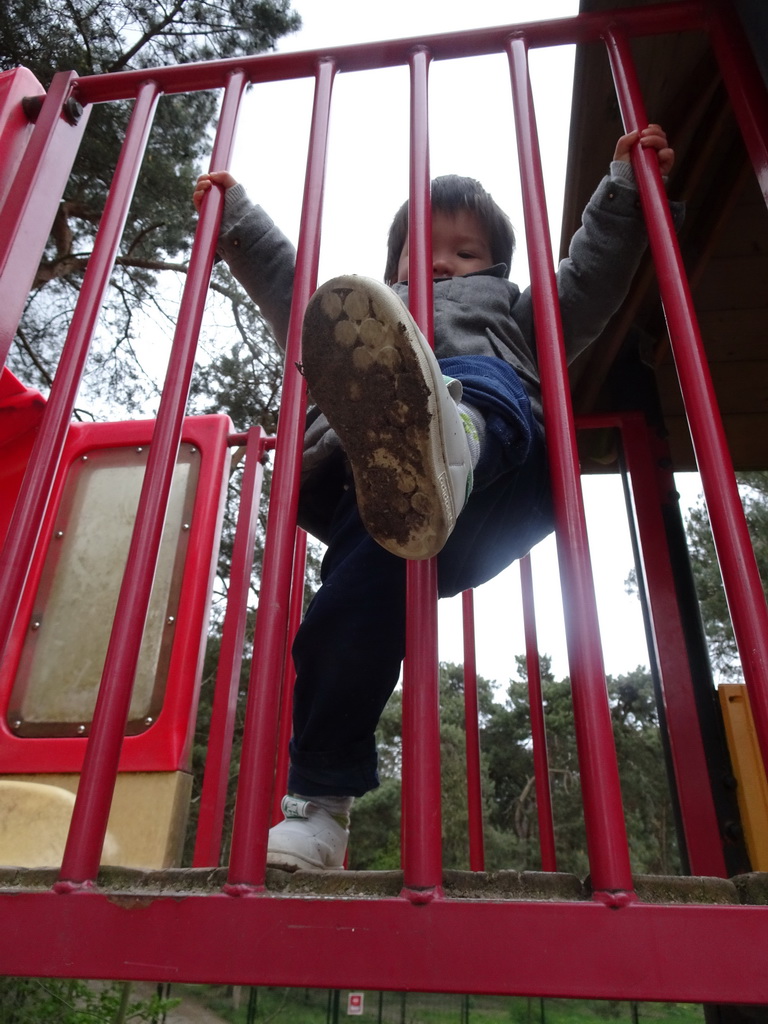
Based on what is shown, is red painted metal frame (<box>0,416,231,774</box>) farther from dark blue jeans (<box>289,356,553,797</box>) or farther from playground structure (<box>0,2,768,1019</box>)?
dark blue jeans (<box>289,356,553,797</box>)

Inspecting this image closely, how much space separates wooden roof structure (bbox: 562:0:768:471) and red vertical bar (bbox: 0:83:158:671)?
2.30 ft

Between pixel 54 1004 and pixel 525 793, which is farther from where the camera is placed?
pixel 525 793

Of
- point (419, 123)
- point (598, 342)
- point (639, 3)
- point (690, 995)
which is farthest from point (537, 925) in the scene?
point (598, 342)

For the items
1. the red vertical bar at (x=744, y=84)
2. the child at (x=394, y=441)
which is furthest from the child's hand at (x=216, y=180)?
the red vertical bar at (x=744, y=84)

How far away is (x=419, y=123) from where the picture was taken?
3.21ft

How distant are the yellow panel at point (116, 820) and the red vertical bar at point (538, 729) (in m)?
0.72

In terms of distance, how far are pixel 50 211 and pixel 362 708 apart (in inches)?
34.2

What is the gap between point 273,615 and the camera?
0.68 m

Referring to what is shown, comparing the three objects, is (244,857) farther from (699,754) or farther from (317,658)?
(699,754)

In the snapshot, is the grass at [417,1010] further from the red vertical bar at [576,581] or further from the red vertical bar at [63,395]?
the red vertical bar at [576,581]

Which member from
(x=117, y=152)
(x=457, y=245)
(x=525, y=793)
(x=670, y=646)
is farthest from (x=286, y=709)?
(x=525, y=793)

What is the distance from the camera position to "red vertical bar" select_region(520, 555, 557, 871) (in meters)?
1.47

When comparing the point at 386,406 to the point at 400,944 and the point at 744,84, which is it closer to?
the point at 400,944

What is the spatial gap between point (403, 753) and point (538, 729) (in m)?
0.94
